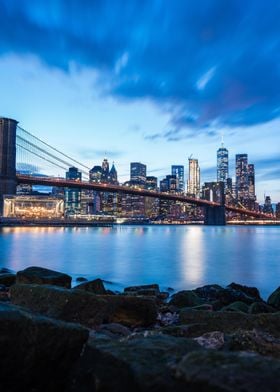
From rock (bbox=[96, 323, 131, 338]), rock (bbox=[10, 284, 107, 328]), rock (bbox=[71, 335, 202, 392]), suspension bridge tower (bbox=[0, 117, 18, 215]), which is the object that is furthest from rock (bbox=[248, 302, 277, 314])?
suspension bridge tower (bbox=[0, 117, 18, 215])

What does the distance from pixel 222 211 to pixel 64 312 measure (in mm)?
103067

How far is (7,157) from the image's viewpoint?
7331 cm

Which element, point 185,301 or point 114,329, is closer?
point 114,329

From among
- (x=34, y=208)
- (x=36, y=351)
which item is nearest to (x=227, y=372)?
(x=36, y=351)

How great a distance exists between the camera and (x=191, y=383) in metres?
1.95

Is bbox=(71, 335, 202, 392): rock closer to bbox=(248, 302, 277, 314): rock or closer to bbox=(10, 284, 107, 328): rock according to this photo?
bbox=(10, 284, 107, 328): rock

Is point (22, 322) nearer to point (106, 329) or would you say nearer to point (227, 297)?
point (106, 329)

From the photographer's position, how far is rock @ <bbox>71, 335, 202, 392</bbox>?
224cm

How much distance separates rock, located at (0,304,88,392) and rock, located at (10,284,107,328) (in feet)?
8.24

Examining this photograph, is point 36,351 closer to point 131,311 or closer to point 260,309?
point 131,311

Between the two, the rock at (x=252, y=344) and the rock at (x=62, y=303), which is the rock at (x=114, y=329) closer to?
the rock at (x=62, y=303)

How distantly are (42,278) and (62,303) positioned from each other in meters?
4.00

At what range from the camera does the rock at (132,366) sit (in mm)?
2236

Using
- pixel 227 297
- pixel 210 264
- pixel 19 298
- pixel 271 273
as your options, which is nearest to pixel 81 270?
pixel 210 264
